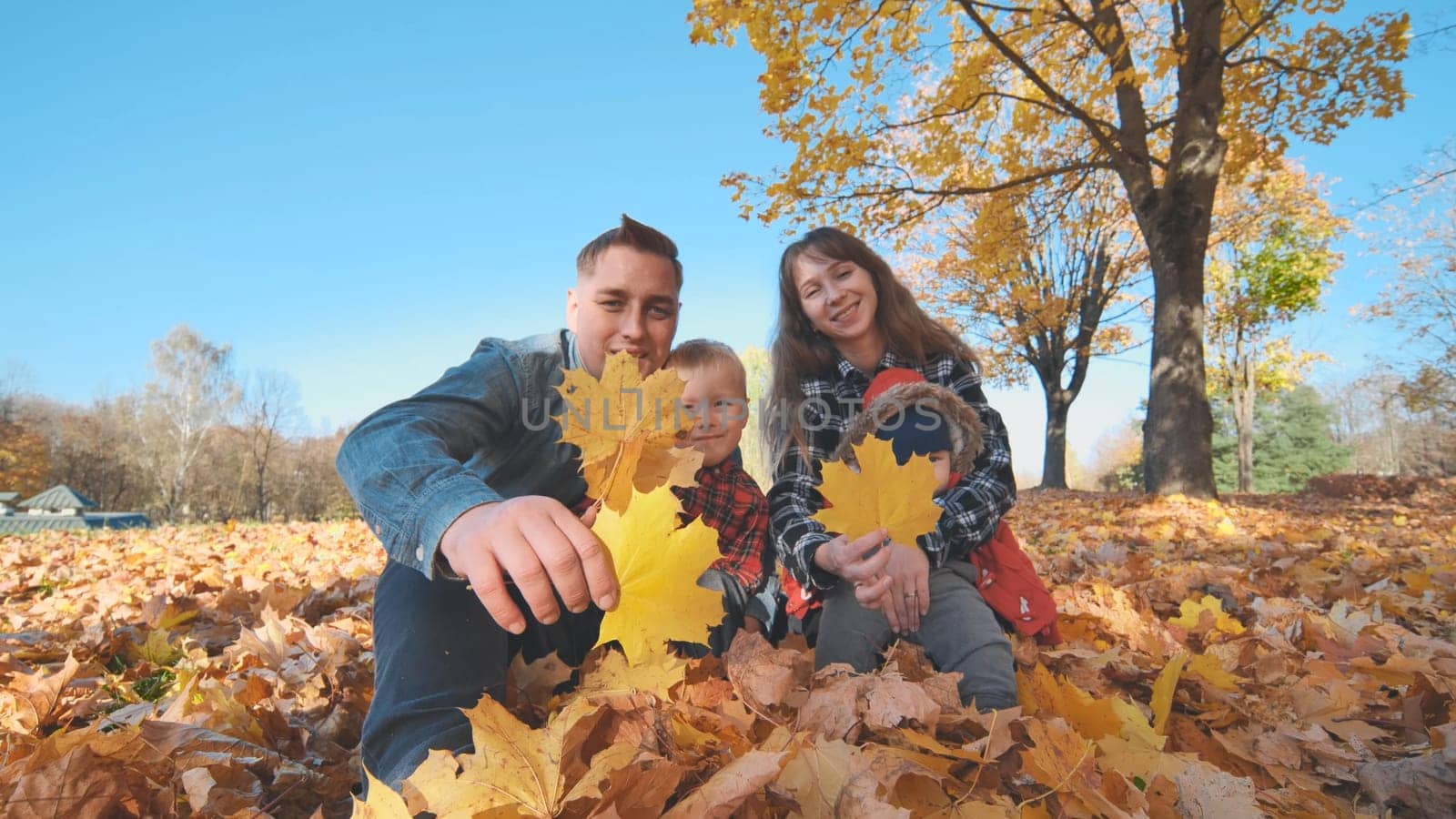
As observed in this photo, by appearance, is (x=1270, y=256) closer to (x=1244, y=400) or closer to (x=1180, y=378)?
(x=1244, y=400)

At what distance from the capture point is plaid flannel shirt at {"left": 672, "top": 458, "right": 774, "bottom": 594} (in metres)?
1.96

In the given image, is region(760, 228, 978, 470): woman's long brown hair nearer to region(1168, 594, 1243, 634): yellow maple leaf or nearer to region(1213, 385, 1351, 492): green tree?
region(1168, 594, 1243, 634): yellow maple leaf

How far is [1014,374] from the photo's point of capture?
17.0 meters

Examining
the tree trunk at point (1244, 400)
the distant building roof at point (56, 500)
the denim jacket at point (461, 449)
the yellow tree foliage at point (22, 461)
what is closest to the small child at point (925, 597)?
the denim jacket at point (461, 449)

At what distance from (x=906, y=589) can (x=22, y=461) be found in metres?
33.2

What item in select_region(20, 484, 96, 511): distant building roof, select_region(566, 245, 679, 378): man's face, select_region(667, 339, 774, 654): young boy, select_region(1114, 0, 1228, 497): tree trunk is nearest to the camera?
select_region(566, 245, 679, 378): man's face

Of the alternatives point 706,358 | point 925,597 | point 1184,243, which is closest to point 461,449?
point 706,358

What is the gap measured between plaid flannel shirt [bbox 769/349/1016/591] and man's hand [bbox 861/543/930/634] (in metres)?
0.14

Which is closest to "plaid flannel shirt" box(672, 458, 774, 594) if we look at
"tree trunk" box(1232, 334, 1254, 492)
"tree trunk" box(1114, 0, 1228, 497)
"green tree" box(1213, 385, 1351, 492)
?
"tree trunk" box(1114, 0, 1228, 497)

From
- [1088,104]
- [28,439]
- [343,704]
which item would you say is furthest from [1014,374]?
[28,439]

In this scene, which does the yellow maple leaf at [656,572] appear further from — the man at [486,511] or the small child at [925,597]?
the small child at [925,597]

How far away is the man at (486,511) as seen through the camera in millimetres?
747

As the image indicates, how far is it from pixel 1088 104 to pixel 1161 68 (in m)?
2.20

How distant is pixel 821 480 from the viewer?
187 centimetres
